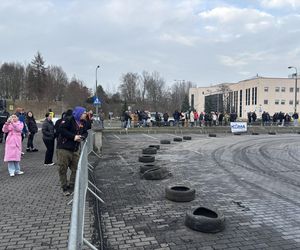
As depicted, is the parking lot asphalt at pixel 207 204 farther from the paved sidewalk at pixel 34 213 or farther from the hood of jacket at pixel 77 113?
the hood of jacket at pixel 77 113

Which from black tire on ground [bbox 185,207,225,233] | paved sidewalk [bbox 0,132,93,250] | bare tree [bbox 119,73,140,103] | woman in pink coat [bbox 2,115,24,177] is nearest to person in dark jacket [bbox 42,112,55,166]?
Answer: woman in pink coat [bbox 2,115,24,177]

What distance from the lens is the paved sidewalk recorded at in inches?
201

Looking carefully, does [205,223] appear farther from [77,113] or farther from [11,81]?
[11,81]

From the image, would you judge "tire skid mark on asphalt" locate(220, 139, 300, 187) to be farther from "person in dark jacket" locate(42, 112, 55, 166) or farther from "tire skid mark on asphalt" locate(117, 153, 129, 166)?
"person in dark jacket" locate(42, 112, 55, 166)

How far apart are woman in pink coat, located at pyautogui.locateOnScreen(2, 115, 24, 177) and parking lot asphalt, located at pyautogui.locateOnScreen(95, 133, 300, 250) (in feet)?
7.98

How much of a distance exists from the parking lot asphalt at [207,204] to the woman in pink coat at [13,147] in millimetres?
2432

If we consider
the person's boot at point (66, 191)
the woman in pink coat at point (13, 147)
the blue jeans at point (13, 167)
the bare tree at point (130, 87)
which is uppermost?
the bare tree at point (130, 87)

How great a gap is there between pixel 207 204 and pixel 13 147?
5.91 metres

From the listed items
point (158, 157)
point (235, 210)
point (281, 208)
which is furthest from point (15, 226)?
point (158, 157)

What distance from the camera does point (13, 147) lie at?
977 centimetres

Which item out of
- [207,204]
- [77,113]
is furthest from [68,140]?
[207,204]

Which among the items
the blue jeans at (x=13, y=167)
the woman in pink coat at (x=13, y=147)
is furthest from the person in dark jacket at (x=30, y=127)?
the blue jeans at (x=13, y=167)

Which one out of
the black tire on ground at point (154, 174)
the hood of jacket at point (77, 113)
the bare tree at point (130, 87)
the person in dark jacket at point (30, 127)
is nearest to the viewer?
the hood of jacket at point (77, 113)

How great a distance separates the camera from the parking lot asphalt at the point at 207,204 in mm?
5156
